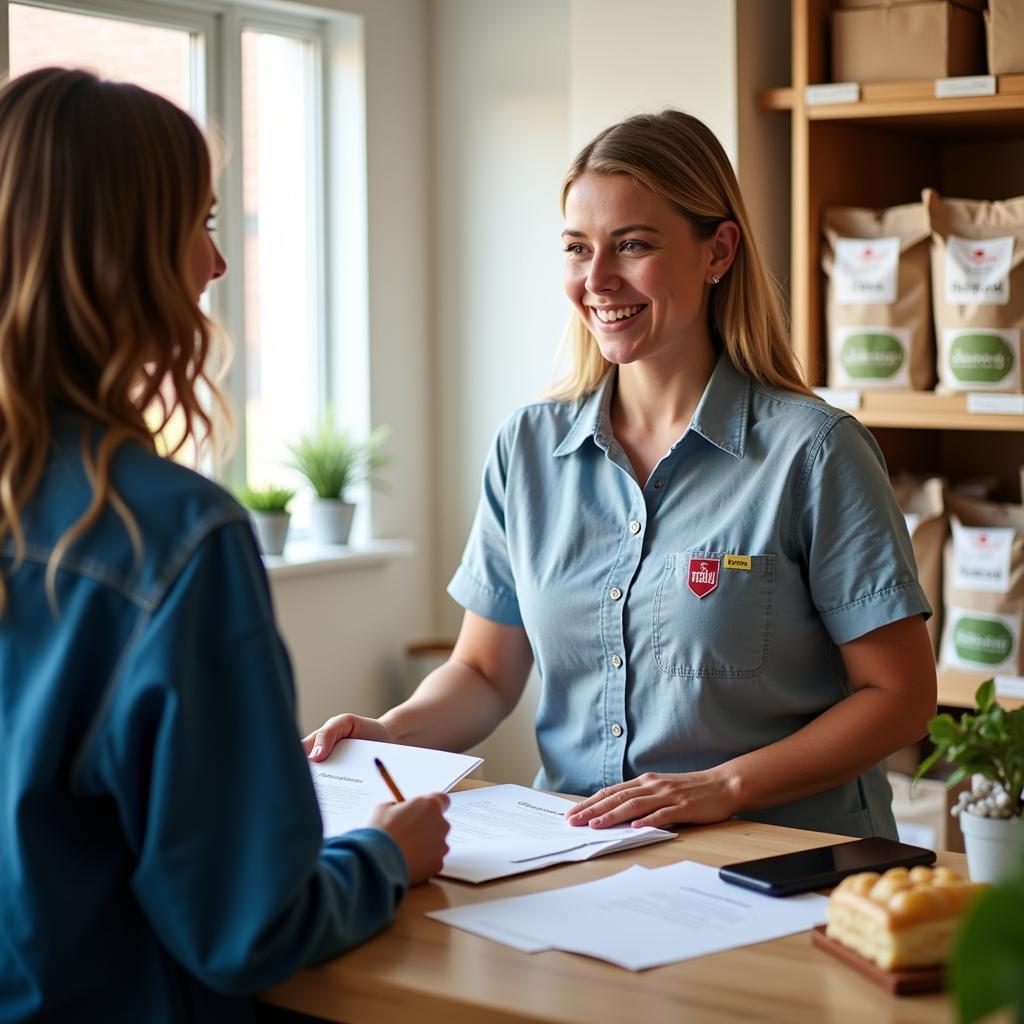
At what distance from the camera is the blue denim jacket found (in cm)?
102

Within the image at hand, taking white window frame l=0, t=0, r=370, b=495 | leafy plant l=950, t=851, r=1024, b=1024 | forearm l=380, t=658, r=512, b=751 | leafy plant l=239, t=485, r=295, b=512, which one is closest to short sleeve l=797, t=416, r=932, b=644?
forearm l=380, t=658, r=512, b=751

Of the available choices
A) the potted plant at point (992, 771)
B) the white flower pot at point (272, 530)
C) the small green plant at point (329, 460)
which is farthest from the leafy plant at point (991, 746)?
→ the small green plant at point (329, 460)

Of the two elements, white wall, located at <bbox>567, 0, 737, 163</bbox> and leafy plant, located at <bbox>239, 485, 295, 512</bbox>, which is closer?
white wall, located at <bbox>567, 0, 737, 163</bbox>

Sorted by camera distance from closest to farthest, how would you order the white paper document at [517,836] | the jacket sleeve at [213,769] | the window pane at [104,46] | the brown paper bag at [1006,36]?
1. the jacket sleeve at [213,769]
2. the white paper document at [517,836]
3. the brown paper bag at [1006,36]
4. the window pane at [104,46]

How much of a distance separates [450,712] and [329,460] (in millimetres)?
1676

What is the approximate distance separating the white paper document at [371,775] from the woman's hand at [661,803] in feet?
0.45

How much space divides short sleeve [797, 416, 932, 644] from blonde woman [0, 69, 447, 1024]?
869 millimetres

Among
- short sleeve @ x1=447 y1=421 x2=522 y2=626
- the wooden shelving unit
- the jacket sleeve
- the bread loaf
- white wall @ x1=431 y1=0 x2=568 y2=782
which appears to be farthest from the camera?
white wall @ x1=431 y1=0 x2=568 y2=782

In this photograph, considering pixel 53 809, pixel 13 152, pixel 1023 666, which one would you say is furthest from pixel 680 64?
pixel 53 809

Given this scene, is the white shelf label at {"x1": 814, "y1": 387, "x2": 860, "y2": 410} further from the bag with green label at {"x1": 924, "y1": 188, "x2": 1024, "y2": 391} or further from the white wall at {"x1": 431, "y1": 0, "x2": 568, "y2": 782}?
the white wall at {"x1": 431, "y1": 0, "x2": 568, "y2": 782}

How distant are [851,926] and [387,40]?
9.96 feet

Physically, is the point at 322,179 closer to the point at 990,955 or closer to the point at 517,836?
the point at 517,836

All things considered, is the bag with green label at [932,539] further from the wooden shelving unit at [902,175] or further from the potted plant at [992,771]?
the potted plant at [992,771]

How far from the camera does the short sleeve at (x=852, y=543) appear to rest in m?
1.73
